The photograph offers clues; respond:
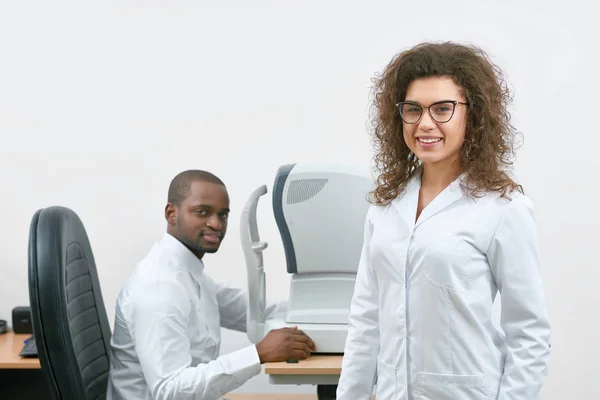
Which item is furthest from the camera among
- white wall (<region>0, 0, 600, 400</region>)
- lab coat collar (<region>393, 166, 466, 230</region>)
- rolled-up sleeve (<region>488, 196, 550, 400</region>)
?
white wall (<region>0, 0, 600, 400</region>)

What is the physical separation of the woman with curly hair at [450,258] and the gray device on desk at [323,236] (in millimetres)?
553

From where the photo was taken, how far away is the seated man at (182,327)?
205 cm

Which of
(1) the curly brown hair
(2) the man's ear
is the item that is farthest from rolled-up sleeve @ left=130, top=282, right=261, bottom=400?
(1) the curly brown hair

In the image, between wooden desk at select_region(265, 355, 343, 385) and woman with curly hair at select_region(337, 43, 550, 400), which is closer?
woman with curly hair at select_region(337, 43, 550, 400)

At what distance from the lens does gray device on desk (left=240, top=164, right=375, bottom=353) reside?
2.23 meters

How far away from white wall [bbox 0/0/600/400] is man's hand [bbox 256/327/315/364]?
973mm

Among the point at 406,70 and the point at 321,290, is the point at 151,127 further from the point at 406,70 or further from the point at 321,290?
the point at 406,70

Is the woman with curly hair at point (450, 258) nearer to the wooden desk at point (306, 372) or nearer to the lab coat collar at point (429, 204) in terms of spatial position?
the lab coat collar at point (429, 204)

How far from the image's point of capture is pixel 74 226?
207 cm

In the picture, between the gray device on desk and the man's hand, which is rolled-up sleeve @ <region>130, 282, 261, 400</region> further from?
the gray device on desk

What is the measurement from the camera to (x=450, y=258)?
1.49m

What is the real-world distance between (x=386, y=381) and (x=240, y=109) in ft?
5.75

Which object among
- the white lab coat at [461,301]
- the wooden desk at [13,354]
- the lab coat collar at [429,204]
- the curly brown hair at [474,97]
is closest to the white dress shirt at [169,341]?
the wooden desk at [13,354]

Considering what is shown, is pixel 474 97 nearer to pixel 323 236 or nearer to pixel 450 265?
pixel 450 265
